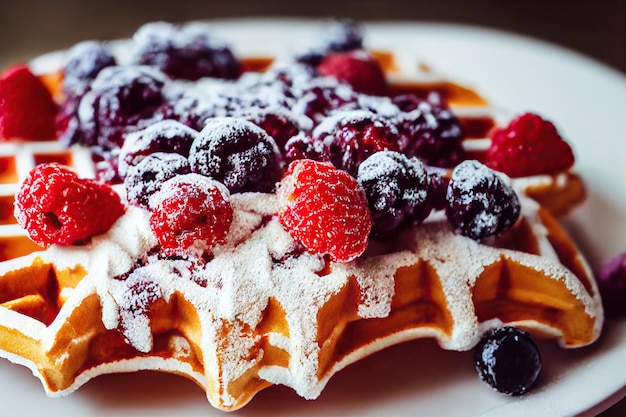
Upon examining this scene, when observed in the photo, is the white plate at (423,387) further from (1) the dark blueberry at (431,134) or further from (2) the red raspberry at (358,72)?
(2) the red raspberry at (358,72)

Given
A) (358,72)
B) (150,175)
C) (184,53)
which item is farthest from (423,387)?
(184,53)

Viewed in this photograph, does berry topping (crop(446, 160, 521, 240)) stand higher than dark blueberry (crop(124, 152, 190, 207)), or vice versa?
dark blueberry (crop(124, 152, 190, 207))

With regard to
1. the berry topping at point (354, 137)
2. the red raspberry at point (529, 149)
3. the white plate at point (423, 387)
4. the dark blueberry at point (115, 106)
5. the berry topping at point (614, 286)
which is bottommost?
the white plate at point (423, 387)

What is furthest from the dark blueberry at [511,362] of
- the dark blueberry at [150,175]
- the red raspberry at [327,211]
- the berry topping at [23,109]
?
the berry topping at [23,109]

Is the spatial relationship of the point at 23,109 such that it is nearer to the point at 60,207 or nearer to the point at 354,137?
the point at 60,207

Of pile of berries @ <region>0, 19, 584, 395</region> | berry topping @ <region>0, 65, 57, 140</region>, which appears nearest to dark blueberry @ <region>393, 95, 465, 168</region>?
pile of berries @ <region>0, 19, 584, 395</region>

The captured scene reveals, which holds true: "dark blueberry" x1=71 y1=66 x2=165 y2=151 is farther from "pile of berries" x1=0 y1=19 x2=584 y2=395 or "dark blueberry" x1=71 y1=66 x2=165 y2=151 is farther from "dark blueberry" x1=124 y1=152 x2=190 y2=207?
"dark blueberry" x1=124 y1=152 x2=190 y2=207
